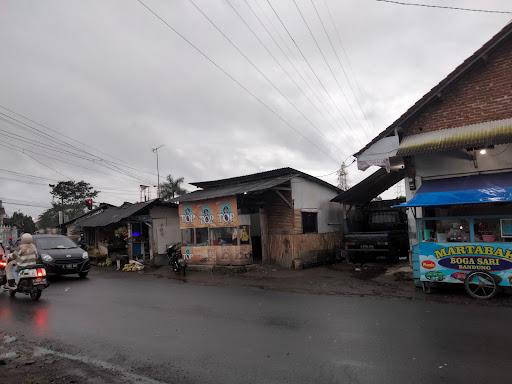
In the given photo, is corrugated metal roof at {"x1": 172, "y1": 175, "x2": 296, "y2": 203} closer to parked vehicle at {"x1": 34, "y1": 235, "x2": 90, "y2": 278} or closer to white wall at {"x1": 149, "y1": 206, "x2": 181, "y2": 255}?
white wall at {"x1": 149, "y1": 206, "x2": 181, "y2": 255}

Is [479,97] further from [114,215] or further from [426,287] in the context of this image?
[114,215]

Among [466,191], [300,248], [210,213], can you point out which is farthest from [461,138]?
[210,213]

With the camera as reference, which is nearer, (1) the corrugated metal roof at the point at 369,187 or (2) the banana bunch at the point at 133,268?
(1) the corrugated metal roof at the point at 369,187

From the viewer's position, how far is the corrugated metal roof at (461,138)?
9.20 meters

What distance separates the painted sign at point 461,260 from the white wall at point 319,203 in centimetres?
762

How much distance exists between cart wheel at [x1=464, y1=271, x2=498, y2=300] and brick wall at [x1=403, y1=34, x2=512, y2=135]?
437 centimetres

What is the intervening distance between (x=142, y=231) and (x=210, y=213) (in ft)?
25.1

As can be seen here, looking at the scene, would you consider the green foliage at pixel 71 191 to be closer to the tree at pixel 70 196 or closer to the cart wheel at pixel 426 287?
the tree at pixel 70 196

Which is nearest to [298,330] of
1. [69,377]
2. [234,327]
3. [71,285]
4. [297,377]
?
[234,327]

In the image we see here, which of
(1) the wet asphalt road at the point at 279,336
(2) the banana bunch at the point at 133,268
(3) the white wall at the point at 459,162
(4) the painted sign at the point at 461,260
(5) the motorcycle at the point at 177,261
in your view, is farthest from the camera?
(2) the banana bunch at the point at 133,268

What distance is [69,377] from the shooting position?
4.94 metres

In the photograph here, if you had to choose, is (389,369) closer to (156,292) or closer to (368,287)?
(368,287)

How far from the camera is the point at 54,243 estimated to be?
16.1m

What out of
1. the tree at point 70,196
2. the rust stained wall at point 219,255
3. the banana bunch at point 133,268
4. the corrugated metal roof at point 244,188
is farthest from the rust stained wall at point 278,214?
the tree at point 70,196
